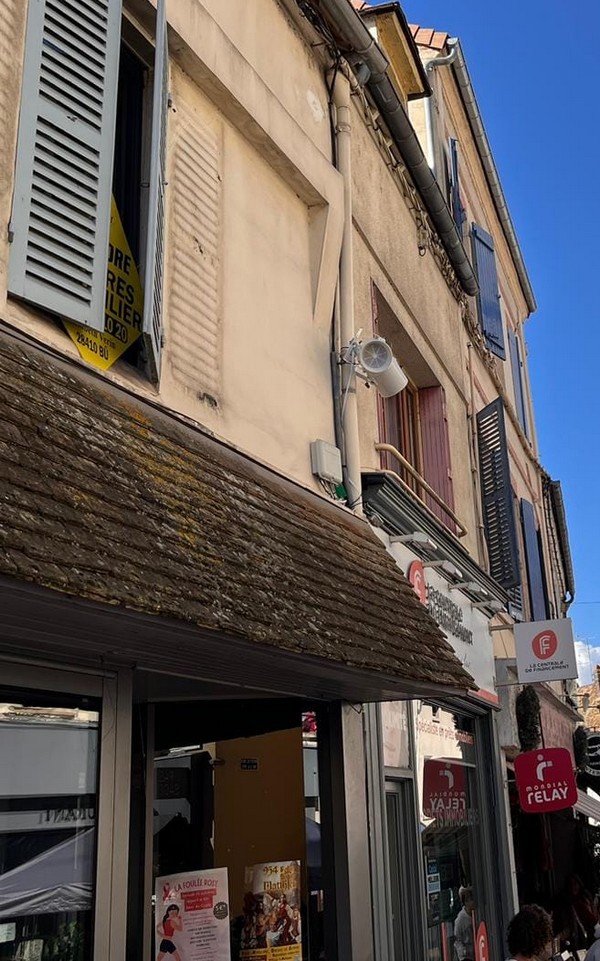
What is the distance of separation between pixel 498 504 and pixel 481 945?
4891 millimetres

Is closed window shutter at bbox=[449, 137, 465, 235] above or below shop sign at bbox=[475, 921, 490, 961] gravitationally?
above

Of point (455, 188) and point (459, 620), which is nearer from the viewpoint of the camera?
point (459, 620)

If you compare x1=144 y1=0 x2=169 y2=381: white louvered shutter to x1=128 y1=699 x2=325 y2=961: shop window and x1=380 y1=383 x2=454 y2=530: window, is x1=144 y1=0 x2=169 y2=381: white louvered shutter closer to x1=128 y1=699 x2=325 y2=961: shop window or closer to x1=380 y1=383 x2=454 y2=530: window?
x1=128 y1=699 x2=325 y2=961: shop window

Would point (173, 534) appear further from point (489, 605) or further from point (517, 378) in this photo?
point (517, 378)

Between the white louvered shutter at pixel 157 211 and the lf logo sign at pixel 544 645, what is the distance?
7.12 m

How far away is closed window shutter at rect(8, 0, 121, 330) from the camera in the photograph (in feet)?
13.2

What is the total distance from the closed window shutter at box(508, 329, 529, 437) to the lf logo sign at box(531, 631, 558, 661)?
6.39 metres

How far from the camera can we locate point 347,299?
7.01m

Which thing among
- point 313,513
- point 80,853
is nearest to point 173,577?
point 80,853

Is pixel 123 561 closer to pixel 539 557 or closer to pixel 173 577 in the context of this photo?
pixel 173 577

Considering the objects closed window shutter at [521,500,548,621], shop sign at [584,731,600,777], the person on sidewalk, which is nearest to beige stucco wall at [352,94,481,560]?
the person on sidewalk

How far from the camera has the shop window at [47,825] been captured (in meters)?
3.52

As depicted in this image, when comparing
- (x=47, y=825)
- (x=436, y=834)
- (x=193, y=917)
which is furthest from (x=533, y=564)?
(x=47, y=825)

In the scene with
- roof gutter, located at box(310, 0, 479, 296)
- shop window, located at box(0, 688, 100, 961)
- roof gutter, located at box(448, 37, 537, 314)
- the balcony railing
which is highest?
roof gutter, located at box(448, 37, 537, 314)
